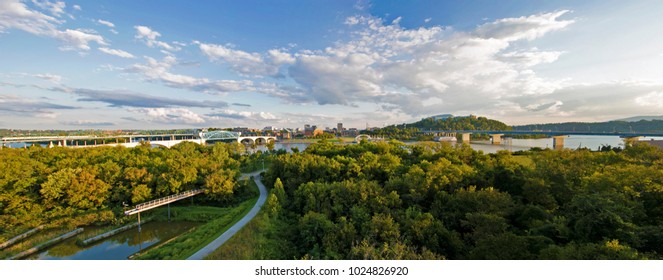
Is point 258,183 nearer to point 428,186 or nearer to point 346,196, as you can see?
point 346,196

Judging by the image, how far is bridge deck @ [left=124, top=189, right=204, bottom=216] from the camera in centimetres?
1647

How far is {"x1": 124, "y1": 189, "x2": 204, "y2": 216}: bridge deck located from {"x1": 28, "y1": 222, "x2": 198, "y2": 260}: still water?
49.7 inches

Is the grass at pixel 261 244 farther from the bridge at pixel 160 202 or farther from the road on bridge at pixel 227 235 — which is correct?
the bridge at pixel 160 202

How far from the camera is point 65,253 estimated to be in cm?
1341

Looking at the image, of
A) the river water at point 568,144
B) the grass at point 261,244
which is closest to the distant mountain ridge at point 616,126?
the river water at point 568,144

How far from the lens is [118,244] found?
14.7 metres

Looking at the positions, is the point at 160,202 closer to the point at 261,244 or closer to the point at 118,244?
the point at 118,244

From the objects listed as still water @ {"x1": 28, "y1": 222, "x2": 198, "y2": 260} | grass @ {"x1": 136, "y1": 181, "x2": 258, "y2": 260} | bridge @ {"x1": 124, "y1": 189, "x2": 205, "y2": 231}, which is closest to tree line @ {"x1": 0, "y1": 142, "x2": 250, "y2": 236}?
bridge @ {"x1": 124, "y1": 189, "x2": 205, "y2": 231}

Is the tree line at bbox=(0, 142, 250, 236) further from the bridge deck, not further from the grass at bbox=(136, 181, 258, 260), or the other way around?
the grass at bbox=(136, 181, 258, 260)

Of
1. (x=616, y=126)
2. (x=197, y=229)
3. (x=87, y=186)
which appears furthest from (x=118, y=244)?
(x=616, y=126)

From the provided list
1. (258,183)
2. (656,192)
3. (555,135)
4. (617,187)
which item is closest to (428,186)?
(617,187)

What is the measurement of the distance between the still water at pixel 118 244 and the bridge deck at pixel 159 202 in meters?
1.26

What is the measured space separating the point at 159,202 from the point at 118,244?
3766mm

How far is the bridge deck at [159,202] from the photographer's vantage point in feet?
54.0
